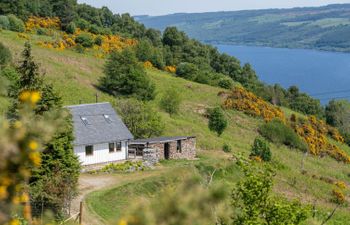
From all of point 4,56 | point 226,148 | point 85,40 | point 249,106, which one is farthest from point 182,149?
point 85,40

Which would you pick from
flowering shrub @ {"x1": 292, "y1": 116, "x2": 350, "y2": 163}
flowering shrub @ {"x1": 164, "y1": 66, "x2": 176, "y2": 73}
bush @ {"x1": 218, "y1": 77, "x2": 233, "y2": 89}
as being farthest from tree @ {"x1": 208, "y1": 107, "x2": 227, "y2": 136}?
flowering shrub @ {"x1": 164, "y1": 66, "x2": 176, "y2": 73}

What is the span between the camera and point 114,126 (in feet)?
129

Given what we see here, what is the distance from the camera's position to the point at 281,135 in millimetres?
64500

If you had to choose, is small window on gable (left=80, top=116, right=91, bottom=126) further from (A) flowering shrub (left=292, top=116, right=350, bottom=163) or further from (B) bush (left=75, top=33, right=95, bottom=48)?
(B) bush (left=75, top=33, right=95, bottom=48)

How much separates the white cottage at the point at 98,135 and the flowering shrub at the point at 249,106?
32525 mm

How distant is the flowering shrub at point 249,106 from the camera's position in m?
70.7

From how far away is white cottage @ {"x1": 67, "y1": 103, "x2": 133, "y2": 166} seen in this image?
121ft

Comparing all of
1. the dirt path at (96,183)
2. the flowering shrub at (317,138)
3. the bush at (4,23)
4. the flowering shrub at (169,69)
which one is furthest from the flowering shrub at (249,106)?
the dirt path at (96,183)

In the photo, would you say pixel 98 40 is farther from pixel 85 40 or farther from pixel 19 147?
pixel 19 147

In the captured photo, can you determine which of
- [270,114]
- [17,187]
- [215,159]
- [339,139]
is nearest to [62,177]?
[215,159]

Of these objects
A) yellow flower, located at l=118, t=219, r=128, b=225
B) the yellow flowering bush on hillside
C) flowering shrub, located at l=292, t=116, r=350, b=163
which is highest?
the yellow flowering bush on hillside

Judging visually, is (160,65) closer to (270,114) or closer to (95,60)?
(95,60)

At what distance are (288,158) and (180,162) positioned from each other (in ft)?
70.0

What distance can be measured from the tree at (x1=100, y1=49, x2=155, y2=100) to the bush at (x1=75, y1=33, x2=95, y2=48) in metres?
19.8
